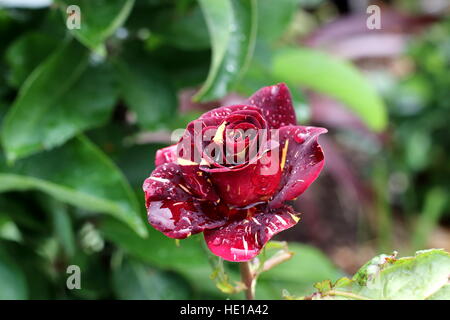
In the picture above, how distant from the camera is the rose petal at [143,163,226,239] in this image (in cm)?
26

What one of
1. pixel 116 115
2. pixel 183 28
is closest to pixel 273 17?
pixel 183 28

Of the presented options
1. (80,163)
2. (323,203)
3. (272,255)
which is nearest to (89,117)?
(80,163)

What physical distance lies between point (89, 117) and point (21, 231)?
0.63 feet

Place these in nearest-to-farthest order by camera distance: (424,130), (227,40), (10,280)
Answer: (227,40), (10,280), (424,130)

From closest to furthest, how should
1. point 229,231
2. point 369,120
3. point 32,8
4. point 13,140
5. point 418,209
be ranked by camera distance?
point 229,231 < point 13,140 < point 32,8 < point 369,120 < point 418,209

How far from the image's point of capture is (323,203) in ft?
5.01

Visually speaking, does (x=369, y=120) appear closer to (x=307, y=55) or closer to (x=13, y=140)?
(x=307, y=55)

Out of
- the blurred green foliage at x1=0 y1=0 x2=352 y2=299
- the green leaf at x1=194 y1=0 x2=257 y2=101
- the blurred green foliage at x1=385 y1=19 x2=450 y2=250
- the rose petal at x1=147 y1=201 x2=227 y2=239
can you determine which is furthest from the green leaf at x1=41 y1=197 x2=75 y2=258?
the blurred green foliage at x1=385 y1=19 x2=450 y2=250

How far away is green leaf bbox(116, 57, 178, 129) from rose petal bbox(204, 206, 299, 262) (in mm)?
284

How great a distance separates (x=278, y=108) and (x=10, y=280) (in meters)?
0.34

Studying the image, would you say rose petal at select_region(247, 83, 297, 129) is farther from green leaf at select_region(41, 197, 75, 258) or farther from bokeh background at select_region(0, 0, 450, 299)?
green leaf at select_region(41, 197, 75, 258)

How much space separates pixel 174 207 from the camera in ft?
0.86

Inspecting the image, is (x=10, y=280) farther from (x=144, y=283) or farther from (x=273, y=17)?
(x=273, y=17)

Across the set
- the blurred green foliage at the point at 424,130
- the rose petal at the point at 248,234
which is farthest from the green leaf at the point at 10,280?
the blurred green foliage at the point at 424,130
